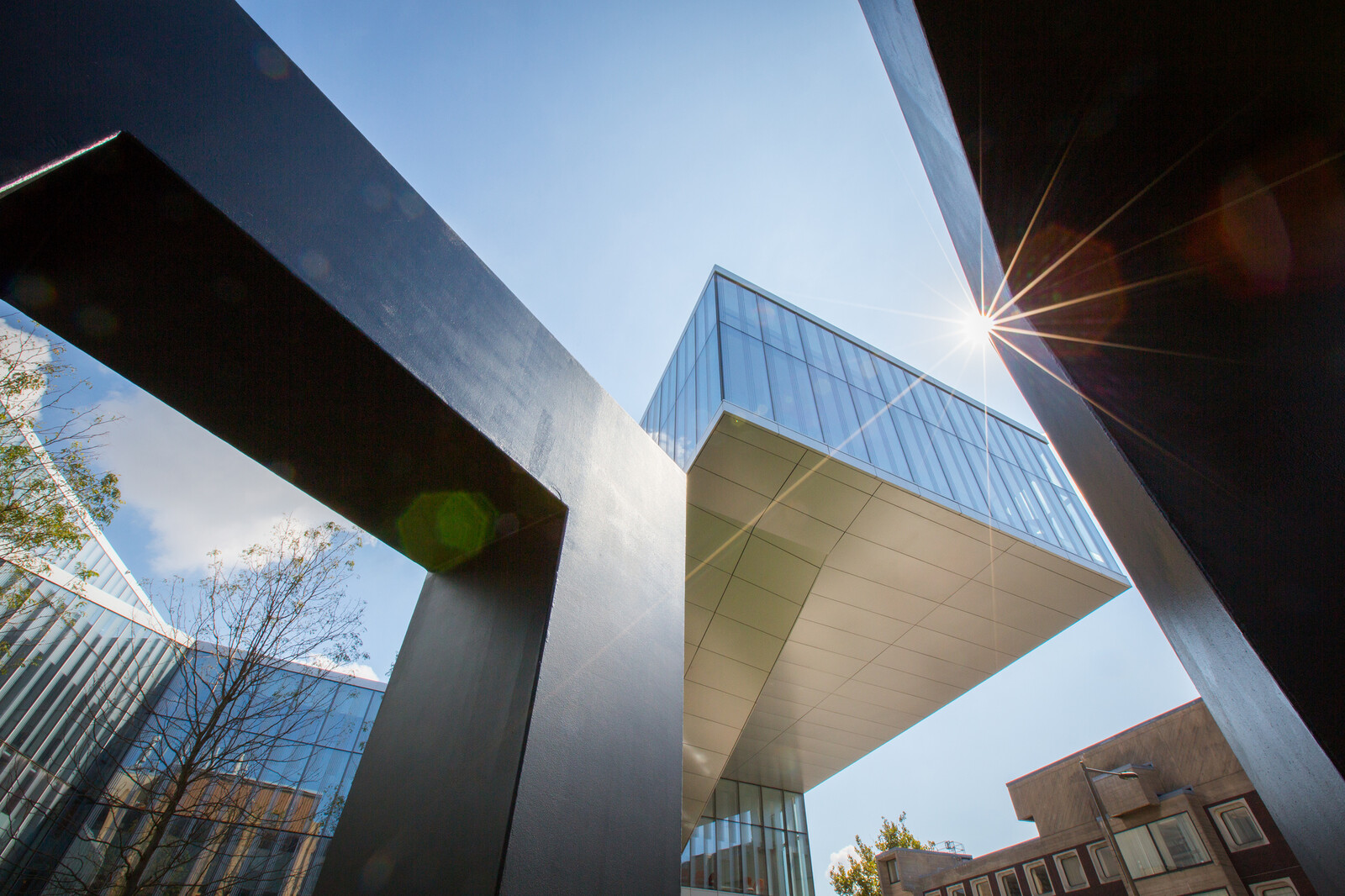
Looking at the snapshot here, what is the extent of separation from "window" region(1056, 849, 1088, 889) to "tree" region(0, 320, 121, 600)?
118ft

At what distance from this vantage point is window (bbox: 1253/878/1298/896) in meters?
18.9

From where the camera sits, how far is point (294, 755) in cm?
1662

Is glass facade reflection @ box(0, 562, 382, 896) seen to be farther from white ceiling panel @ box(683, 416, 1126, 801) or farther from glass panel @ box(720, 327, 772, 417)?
glass panel @ box(720, 327, 772, 417)

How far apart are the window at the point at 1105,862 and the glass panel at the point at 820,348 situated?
25938 mm

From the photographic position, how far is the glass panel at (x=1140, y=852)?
22797mm

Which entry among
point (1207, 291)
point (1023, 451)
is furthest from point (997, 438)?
point (1207, 291)

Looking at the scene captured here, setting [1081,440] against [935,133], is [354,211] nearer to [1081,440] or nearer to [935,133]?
[935,133]

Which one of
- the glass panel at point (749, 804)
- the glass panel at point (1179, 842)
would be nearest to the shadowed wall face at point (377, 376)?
the glass panel at point (749, 804)

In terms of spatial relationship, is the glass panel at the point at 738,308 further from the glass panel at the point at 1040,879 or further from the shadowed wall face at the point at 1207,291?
the glass panel at the point at 1040,879

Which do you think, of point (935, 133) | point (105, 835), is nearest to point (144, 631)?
point (105, 835)

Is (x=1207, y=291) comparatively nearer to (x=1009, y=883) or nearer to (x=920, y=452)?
(x=920, y=452)

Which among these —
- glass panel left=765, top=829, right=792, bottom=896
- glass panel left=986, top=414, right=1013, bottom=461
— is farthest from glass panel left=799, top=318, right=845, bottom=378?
glass panel left=765, top=829, right=792, bottom=896

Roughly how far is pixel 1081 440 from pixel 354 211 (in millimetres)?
3512

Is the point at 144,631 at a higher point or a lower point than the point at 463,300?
higher
